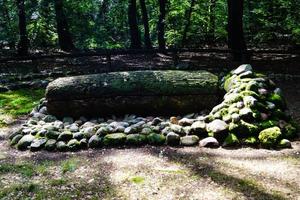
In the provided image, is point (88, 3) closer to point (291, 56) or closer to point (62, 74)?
point (62, 74)

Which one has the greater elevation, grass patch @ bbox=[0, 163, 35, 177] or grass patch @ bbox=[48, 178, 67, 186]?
grass patch @ bbox=[0, 163, 35, 177]

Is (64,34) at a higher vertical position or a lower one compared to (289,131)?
higher

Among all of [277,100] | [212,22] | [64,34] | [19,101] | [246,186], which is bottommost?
[246,186]

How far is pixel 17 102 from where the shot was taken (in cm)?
1130

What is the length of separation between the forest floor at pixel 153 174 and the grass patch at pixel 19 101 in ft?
9.81

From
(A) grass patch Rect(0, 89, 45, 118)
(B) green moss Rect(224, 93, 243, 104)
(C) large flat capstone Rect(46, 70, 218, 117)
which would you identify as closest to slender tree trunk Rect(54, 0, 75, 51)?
(A) grass patch Rect(0, 89, 45, 118)

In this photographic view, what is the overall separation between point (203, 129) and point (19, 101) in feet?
20.4

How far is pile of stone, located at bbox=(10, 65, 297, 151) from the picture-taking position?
7301mm

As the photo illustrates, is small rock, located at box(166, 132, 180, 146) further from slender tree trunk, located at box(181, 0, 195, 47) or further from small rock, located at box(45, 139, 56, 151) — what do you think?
slender tree trunk, located at box(181, 0, 195, 47)

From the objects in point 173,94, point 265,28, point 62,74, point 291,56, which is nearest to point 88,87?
point 173,94

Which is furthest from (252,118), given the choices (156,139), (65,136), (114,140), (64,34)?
(64,34)

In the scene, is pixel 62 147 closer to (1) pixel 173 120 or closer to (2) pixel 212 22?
(1) pixel 173 120

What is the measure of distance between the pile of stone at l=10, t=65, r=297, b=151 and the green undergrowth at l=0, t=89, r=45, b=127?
1.75 meters

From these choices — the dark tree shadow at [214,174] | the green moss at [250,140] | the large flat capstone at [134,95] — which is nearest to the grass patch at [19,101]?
the large flat capstone at [134,95]
